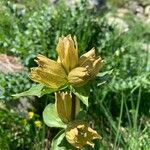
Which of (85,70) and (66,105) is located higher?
(85,70)

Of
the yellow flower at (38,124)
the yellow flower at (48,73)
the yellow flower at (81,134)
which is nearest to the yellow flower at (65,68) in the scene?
the yellow flower at (48,73)

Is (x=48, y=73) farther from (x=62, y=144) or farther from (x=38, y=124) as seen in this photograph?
(x=38, y=124)

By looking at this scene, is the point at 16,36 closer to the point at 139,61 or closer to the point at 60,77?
the point at 139,61

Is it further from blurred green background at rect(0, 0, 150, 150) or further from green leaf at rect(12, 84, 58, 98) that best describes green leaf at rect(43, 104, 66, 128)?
blurred green background at rect(0, 0, 150, 150)

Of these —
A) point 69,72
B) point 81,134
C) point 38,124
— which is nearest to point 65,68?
point 69,72

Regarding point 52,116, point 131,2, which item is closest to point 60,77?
point 52,116

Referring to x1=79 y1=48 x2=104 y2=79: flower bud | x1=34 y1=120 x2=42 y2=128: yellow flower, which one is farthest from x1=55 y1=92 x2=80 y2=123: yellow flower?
x1=34 y1=120 x2=42 y2=128: yellow flower
